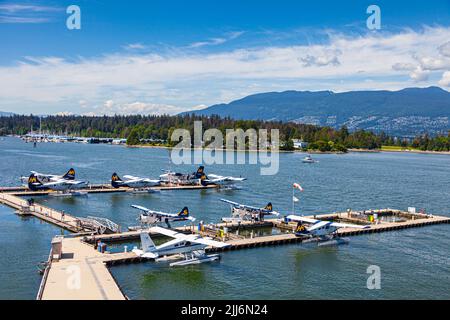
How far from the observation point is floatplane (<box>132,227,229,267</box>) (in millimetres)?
35094

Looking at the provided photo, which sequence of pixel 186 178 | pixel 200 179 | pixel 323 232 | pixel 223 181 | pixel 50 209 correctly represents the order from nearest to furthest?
pixel 323 232 → pixel 50 209 → pixel 223 181 → pixel 200 179 → pixel 186 178

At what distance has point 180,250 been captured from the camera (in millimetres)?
36375

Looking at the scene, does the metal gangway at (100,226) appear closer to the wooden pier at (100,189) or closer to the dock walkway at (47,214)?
the dock walkway at (47,214)

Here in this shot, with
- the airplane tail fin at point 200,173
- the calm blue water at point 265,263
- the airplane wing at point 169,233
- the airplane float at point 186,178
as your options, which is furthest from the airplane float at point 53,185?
the airplane wing at point 169,233

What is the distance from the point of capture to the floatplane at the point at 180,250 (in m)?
35.1

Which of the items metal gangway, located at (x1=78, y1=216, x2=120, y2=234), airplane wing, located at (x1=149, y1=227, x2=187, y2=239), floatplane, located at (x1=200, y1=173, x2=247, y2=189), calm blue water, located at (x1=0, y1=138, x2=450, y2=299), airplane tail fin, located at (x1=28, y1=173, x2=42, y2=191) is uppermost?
airplane tail fin, located at (x1=28, y1=173, x2=42, y2=191)

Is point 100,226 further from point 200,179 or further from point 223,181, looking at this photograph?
point 200,179

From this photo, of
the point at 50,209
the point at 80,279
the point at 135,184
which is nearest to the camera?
the point at 80,279

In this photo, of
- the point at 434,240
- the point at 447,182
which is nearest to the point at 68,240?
the point at 434,240

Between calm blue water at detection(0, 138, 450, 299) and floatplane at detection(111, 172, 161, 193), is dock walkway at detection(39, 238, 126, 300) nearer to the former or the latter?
calm blue water at detection(0, 138, 450, 299)

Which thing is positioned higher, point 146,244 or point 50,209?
point 146,244

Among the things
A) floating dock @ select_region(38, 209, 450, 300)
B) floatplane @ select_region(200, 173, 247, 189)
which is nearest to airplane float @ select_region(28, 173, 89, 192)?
floatplane @ select_region(200, 173, 247, 189)

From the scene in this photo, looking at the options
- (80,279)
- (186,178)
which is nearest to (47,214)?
(80,279)

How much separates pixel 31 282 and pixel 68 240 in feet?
27.7
